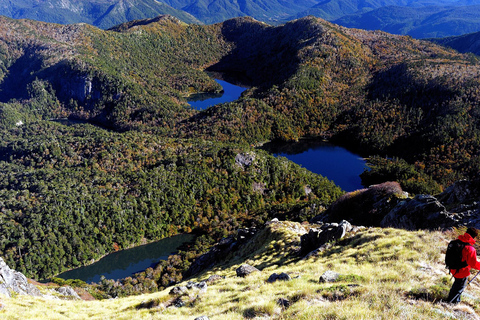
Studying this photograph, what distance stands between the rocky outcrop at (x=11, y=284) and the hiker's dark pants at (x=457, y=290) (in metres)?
45.9

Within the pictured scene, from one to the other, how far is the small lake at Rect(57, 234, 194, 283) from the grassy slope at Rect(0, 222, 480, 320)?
92.8 meters

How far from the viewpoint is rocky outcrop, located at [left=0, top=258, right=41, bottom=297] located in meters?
37.5

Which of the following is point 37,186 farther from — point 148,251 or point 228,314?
point 228,314

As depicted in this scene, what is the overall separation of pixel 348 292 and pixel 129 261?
414ft

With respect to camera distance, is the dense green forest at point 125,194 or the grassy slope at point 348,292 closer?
the grassy slope at point 348,292

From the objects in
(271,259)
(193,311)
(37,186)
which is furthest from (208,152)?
(193,311)

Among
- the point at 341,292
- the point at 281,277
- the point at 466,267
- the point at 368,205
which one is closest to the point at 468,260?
the point at 466,267

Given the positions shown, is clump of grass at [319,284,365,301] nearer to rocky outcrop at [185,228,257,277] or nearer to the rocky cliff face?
the rocky cliff face

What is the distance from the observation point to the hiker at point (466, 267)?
14047 millimetres

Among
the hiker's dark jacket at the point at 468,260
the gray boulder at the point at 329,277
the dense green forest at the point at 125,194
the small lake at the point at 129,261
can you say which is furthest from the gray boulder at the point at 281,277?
the small lake at the point at 129,261

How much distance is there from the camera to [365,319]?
13.0 metres

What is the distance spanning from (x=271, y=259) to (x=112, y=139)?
178072 millimetres

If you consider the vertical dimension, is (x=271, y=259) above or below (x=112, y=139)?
below

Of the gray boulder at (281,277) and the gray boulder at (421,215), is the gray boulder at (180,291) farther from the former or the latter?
the gray boulder at (421,215)
